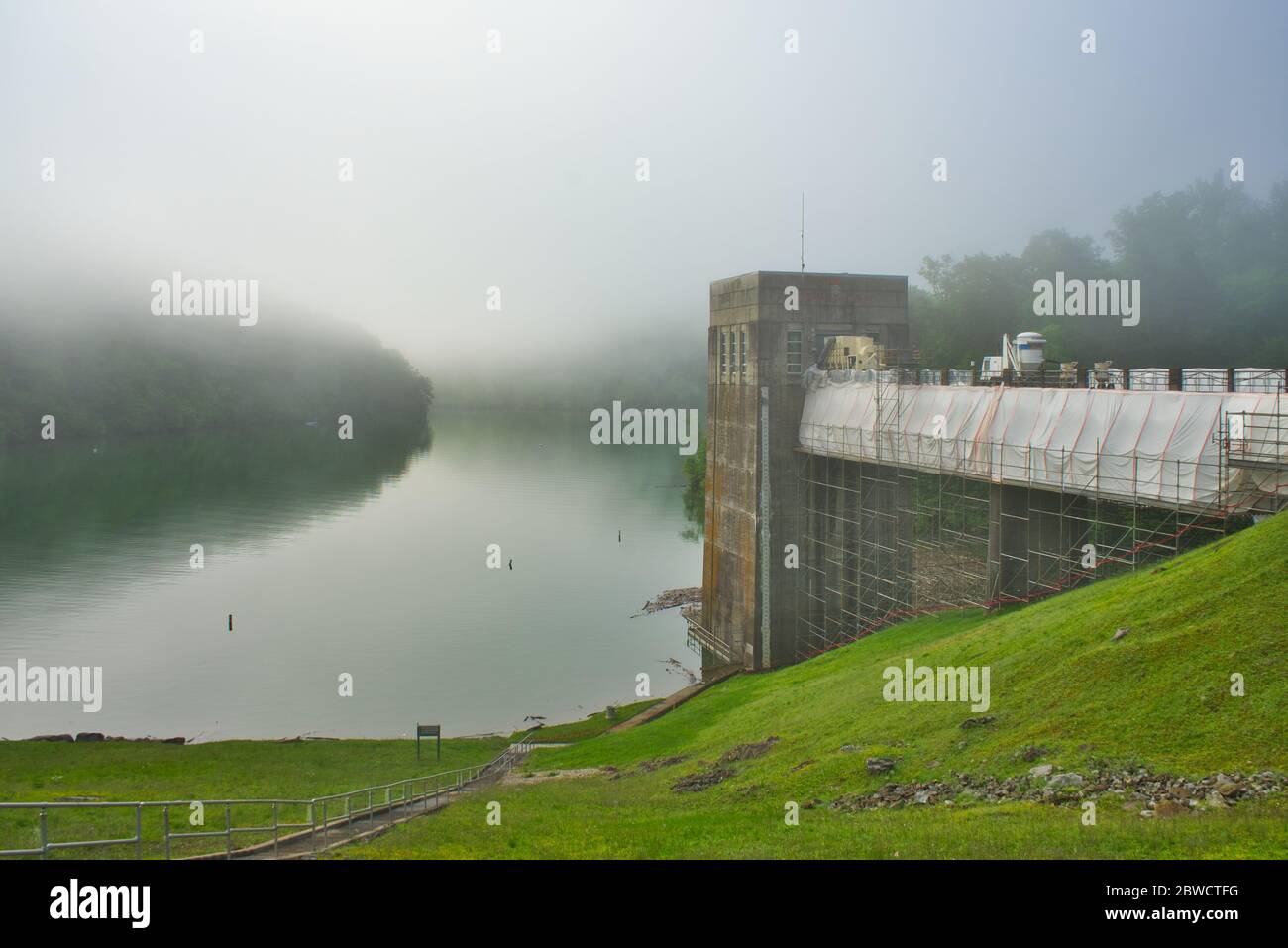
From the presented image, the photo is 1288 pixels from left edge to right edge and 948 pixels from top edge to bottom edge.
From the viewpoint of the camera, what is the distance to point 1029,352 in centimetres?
3475

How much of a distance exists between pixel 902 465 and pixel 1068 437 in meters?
7.83

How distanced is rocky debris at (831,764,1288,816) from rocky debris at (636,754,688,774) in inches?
386

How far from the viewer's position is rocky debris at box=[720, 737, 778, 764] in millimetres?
24688

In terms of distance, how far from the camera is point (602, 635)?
59.2m

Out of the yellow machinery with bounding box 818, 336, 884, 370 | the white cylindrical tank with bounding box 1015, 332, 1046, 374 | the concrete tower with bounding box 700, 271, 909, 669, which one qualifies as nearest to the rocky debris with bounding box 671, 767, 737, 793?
the white cylindrical tank with bounding box 1015, 332, 1046, 374

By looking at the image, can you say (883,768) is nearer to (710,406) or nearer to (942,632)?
(942,632)

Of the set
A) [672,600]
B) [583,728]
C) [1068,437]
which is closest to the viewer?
[1068,437]

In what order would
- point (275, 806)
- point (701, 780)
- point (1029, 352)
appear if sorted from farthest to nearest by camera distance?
point (1029, 352) < point (701, 780) < point (275, 806)
